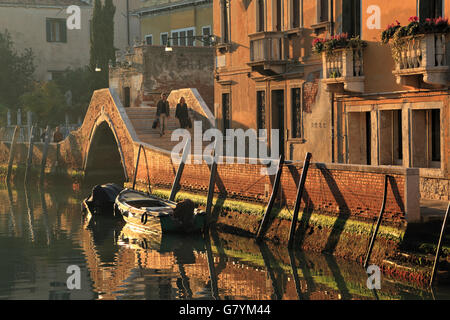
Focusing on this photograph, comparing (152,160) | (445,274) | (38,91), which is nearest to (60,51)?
(38,91)

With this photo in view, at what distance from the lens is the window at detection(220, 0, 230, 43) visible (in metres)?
23.5

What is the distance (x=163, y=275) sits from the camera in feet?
45.9

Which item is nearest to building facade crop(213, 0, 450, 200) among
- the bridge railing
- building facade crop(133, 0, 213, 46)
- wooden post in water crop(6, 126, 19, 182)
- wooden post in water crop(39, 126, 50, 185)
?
building facade crop(133, 0, 213, 46)

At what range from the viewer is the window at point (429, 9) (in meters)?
15.3

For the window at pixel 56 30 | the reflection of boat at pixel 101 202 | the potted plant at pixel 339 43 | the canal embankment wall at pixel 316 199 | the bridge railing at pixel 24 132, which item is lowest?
the reflection of boat at pixel 101 202

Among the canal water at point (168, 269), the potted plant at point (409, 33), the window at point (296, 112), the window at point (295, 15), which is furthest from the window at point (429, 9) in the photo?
the window at point (296, 112)

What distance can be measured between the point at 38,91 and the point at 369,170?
84.7 ft

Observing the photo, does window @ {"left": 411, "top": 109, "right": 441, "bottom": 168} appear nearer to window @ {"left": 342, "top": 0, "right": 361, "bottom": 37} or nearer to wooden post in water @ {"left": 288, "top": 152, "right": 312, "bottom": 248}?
wooden post in water @ {"left": 288, "top": 152, "right": 312, "bottom": 248}

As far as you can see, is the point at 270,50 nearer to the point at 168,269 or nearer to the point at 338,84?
the point at 338,84

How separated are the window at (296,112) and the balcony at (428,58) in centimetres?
535

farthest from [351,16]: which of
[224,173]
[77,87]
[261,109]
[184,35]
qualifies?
[77,87]

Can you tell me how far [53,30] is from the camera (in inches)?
1678

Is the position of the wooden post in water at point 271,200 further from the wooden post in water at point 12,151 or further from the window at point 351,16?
the wooden post in water at point 12,151

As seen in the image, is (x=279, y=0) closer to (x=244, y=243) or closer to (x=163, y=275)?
(x=244, y=243)
